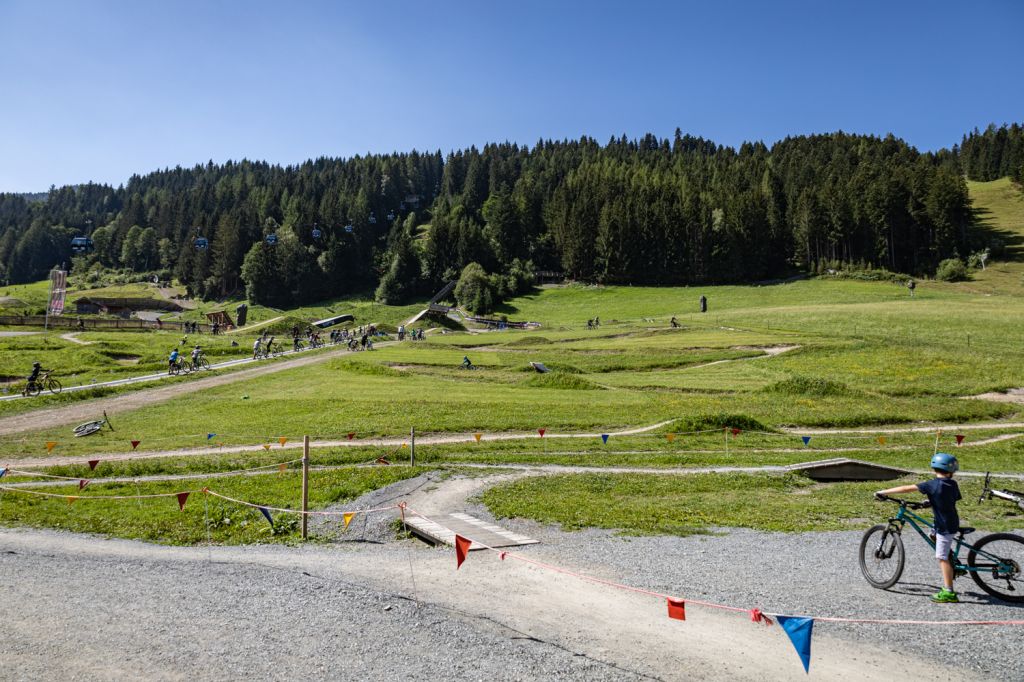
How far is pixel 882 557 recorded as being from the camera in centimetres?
1096

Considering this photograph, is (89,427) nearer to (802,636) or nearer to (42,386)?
(42,386)

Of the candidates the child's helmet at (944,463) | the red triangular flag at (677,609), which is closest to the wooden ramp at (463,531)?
the red triangular flag at (677,609)

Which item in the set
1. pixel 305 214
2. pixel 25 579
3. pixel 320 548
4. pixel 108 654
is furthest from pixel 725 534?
pixel 305 214

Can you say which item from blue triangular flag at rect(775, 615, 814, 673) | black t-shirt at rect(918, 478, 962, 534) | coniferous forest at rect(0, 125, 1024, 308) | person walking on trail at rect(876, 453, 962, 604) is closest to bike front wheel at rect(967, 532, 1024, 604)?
person walking on trail at rect(876, 453, 962, 604)

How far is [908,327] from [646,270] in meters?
69.7

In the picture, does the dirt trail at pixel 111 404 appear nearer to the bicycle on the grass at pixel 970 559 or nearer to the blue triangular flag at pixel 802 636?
the blue triangular flag at pixel 802 636

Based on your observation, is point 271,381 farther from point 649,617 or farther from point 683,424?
point 649,617

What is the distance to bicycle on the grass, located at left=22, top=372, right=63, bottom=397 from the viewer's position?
3784 cm

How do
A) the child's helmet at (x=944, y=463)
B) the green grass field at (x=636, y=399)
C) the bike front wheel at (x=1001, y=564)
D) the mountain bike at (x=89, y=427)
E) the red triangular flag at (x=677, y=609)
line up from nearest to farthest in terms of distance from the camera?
the red triangular flag at (x=677, y=609)
the bike front wheel at (x=1001, y=564)
the child's helmet at (x=944, y=463)
the green grass field at (x=636, y=399)
the mountain bike at (x=89, y=427)

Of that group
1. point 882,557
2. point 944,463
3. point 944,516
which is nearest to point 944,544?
point 944,516

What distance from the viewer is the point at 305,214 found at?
17100 cm

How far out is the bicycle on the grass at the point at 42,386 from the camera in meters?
37.8

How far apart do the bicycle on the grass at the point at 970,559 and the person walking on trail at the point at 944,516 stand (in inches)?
7.1

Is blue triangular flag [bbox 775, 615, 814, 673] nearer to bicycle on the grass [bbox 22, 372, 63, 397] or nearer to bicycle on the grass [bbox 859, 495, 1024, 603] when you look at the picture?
bicycle on the grass [bbox 859, 495, 1024, 603]
